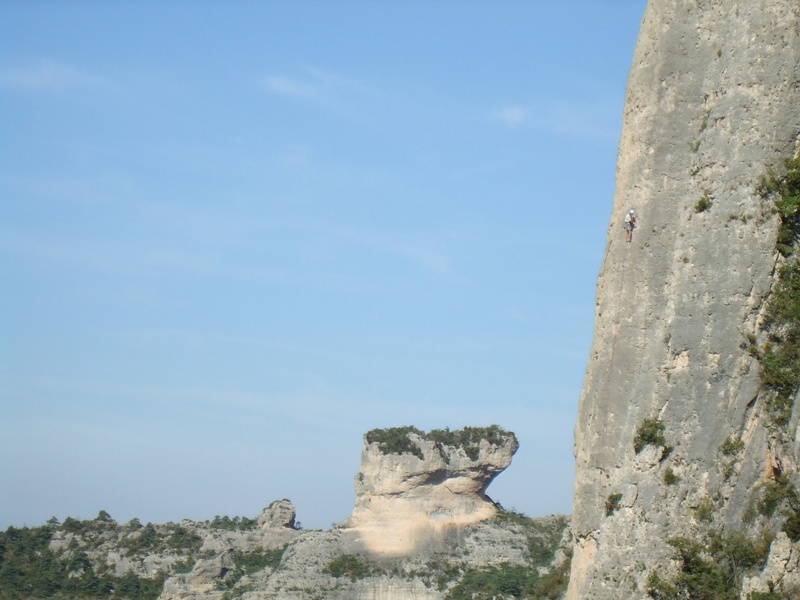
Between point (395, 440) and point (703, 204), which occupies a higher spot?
point (395, 440)

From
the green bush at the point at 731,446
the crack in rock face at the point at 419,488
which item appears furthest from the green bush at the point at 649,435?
the crack in rock face at the point at 419,488

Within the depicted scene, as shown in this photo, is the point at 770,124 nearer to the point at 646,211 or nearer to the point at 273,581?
the point at 646,211

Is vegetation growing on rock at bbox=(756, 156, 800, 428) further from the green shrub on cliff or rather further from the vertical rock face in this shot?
the green shrub on cliff

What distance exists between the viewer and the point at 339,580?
229 ft

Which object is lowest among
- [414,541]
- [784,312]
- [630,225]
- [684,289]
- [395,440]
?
[784,312]

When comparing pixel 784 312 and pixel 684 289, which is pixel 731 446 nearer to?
pixel 784 312

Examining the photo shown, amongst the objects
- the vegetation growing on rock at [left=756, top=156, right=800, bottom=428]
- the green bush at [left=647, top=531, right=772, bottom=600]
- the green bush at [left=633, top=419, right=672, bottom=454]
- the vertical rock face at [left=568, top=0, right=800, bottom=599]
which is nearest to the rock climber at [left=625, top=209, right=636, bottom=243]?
the vertical rock face at [left=568, top=0, right=800, bottom=599]

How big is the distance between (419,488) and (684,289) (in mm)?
51139

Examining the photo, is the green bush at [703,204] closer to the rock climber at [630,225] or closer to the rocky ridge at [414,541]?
the rock climber at [630,225]

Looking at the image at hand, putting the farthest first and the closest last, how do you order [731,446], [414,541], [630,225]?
[414,541]
[630,225]
[731,446]

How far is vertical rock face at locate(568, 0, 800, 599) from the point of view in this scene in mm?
21125

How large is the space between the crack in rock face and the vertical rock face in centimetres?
4885

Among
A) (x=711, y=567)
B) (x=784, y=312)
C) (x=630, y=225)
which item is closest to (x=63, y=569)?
(x=630, y=225)

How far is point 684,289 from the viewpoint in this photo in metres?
21.8
